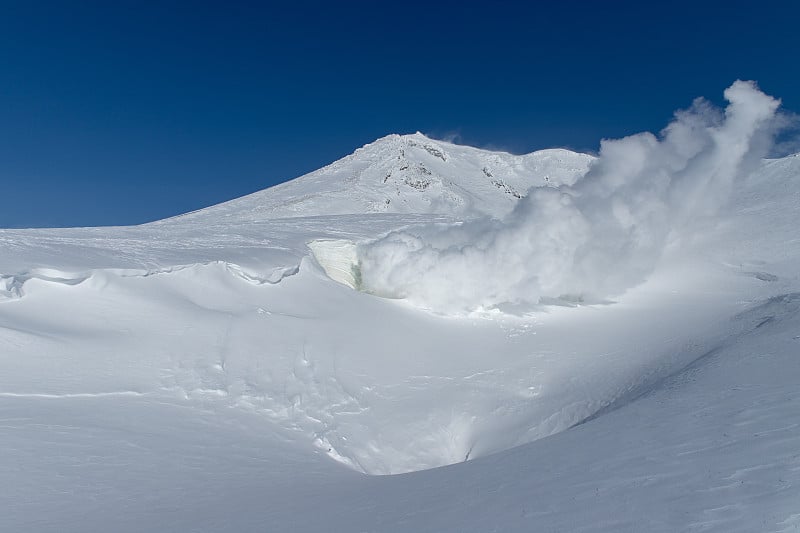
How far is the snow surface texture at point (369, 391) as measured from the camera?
10594 millimetres

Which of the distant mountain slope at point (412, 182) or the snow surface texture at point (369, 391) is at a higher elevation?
the distant mountain slope at point (412, 182)

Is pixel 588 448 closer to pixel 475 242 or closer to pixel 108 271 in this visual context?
pixel 108 271

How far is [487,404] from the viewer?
21.6 metres

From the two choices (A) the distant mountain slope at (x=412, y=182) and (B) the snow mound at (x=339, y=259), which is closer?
(B) the snow mound at (x=339, y=259)

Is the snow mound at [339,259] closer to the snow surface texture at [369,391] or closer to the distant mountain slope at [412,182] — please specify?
the snow surface texture at [369,391]

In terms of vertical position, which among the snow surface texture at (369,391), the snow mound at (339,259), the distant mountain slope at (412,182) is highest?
the distant mountain slope at (412,182)

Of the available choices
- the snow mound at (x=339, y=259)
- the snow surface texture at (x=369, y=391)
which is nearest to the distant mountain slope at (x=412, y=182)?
the snow mound at (x=339, y=259)

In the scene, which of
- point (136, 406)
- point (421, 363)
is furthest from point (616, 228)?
point (136, 406)

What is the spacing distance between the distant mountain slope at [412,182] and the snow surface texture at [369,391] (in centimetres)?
2850

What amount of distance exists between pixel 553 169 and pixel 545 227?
84588mm

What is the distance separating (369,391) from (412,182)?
6472 centimetres

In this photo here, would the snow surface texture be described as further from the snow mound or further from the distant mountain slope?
the distant mountain slope

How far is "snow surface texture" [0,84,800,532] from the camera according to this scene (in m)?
10.6

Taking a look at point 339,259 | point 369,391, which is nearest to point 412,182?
point 339,259
